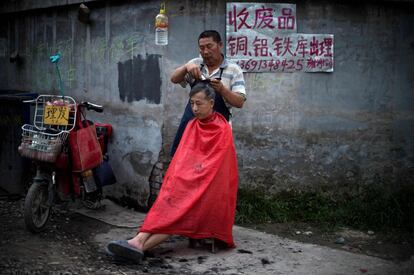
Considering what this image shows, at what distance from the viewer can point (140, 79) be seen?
6.29 m

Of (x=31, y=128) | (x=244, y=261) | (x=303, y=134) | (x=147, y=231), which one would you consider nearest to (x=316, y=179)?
(x=303, y=134)

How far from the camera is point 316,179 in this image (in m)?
6.34

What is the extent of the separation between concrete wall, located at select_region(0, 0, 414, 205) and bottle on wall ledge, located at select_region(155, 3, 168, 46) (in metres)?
0.10

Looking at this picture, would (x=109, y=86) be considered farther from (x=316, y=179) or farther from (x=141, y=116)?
(x=316, y=179)

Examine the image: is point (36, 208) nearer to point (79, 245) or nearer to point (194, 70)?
point (79, 245)

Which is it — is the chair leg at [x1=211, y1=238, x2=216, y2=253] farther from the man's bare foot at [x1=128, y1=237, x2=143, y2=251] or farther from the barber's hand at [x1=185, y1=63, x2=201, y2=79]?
the barber's hand at [x1=185, y1=63, x2=201, y2=79]

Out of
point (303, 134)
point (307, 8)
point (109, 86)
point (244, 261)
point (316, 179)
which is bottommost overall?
point (244, 261)

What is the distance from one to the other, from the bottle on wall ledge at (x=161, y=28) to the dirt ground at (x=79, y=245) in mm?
2079

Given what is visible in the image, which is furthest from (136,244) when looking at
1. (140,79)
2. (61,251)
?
(140,79)

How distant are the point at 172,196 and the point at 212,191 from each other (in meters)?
0.35

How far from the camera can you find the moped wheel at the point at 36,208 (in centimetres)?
516

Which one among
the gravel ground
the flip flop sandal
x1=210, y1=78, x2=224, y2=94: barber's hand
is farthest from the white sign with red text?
the flip flop sandal

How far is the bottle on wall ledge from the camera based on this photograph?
5879 millimetres

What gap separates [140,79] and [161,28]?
69 centimetres
